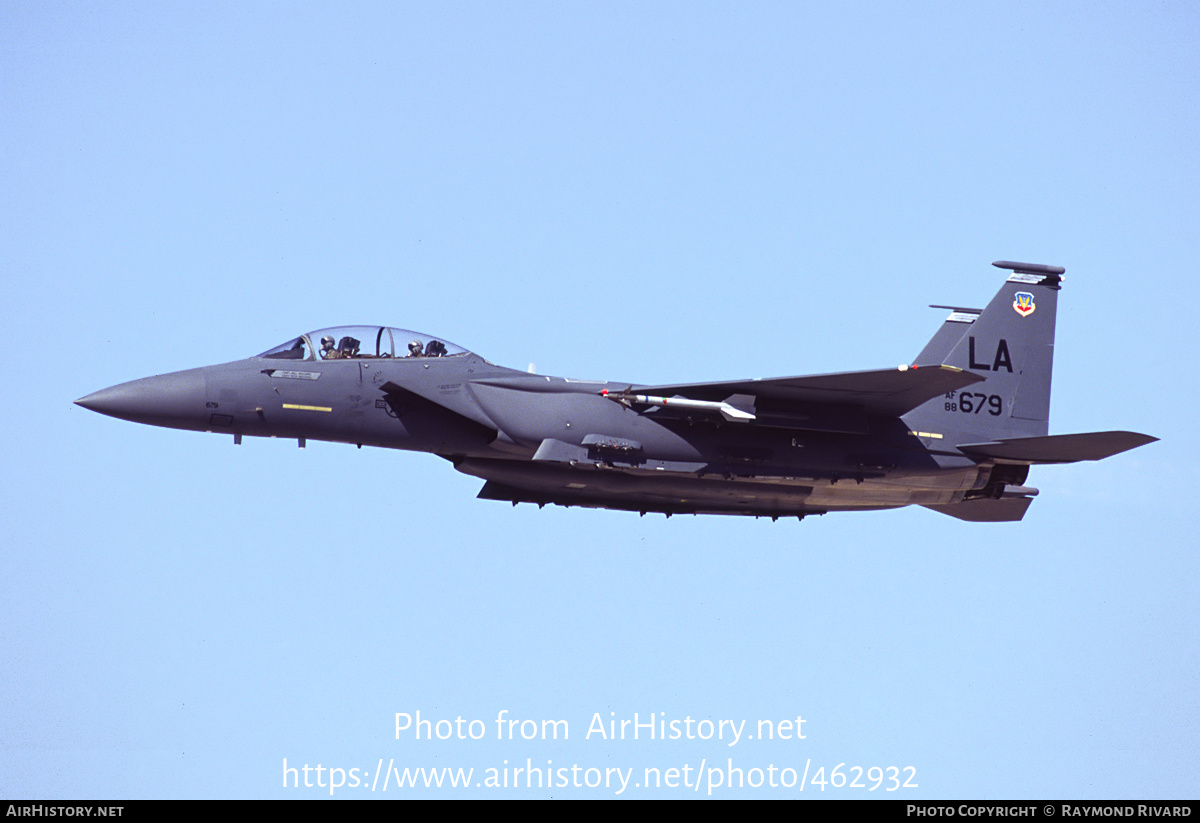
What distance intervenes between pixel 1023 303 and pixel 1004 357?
3.20 ft

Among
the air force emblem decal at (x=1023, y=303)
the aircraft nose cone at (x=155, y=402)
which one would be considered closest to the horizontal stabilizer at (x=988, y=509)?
the air force emblem decal at (x=1023, y=303)

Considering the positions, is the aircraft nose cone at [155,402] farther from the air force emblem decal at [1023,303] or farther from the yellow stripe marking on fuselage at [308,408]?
the air force emblem decal at [1023,303]

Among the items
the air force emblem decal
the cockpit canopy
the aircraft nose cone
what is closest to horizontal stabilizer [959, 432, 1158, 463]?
the air force emblem decal

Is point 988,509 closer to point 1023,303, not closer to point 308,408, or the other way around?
point 1023,303

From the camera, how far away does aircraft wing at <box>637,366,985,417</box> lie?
720 inches

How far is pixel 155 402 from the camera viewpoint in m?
18.0

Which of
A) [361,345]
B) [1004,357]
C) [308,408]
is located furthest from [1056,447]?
[308,408]

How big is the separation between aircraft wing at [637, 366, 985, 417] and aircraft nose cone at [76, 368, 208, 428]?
5.68m

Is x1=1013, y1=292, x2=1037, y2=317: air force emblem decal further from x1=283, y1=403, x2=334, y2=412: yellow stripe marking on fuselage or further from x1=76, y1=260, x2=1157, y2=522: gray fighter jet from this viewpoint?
x1=283, y1=403, x2=334, y2=412: yellow stripe marking on fuselage

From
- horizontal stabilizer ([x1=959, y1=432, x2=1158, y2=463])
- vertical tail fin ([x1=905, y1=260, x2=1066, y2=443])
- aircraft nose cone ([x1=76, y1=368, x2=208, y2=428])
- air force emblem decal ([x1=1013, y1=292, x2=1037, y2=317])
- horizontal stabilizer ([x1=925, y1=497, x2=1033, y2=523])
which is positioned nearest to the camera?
aircraft nose cone ([x1=76, y1=368, x2=208, y2=428])
